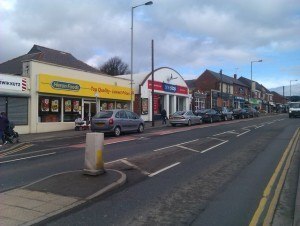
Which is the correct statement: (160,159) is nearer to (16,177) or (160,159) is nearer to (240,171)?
(240,171)

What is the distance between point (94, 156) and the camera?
9.95 metres

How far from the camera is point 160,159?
1341 centimetres

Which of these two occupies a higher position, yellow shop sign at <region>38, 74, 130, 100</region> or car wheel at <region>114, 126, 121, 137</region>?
yellow shop sign at <region>38, 74, 130, 100</region>

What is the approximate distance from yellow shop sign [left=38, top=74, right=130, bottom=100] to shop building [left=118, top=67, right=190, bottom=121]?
11.5 feet

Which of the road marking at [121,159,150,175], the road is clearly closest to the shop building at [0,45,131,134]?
the road

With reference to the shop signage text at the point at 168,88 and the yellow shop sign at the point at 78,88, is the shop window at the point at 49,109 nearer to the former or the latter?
the yellow shop sign at the point at 78,88

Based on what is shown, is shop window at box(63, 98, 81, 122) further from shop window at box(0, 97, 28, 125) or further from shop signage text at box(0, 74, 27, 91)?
shop signage text at box(0, 74, 27, 91)

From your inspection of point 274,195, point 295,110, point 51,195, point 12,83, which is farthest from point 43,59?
point 295,110

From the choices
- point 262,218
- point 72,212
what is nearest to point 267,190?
point 262,218

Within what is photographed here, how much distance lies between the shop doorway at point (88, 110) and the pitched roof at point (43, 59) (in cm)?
653

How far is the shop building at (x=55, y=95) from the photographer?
25.8m

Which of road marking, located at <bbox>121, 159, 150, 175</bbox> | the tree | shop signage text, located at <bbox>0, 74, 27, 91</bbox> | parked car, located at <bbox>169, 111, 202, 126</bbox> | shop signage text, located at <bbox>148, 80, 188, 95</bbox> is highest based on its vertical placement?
the tree

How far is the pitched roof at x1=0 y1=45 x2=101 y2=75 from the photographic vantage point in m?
36.4

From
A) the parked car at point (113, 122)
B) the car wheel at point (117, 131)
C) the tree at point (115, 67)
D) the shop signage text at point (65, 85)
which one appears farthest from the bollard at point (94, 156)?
the tree at point (115, 67)
